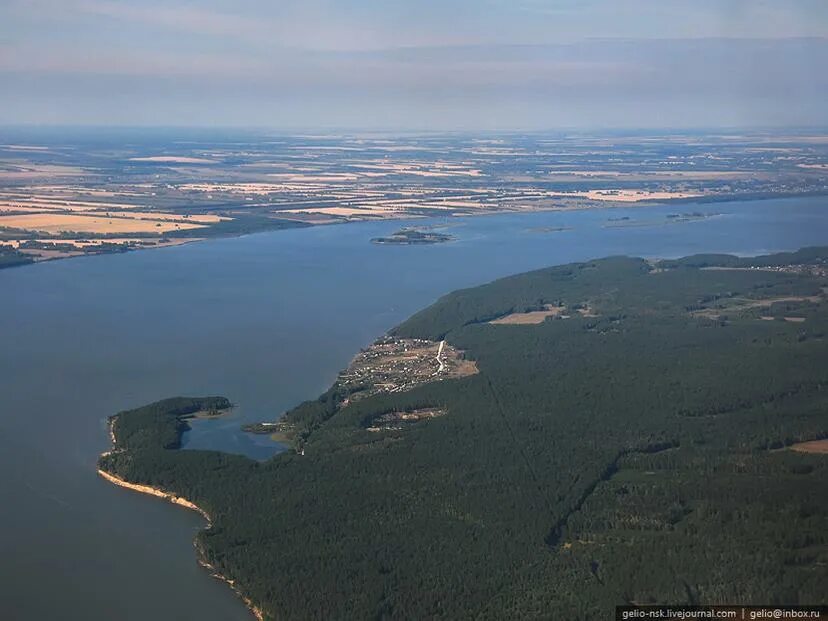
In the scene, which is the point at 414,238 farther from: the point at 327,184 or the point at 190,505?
the point at 190,505

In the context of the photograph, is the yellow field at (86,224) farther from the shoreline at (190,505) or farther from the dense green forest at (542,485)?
the shoreline at (190,505)

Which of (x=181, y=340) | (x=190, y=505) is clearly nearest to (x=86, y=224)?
(x=181, y=340)

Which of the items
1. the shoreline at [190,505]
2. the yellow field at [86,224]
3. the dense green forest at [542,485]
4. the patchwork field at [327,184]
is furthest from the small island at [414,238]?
the shoreline at [190,505]

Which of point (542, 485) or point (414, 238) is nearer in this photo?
point (542, 485)

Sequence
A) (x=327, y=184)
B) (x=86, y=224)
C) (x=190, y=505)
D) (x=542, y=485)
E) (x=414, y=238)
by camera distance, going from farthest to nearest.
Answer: (x=327, y=184)
(x=86, y=224)
(x=414, y=238)
(x=190, y=505)
(x=542, y=485)

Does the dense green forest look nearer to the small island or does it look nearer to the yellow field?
the small island

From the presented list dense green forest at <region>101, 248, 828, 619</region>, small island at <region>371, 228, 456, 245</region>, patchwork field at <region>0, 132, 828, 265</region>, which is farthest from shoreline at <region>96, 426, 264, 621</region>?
small island at <region>371, 228, 456, 245</region>
